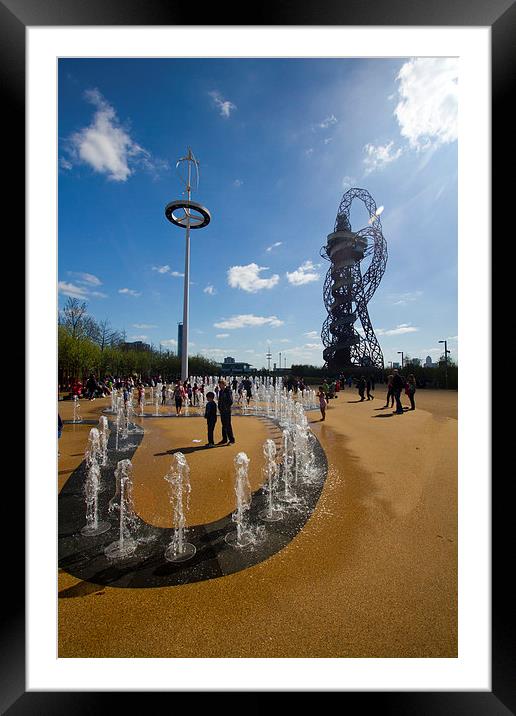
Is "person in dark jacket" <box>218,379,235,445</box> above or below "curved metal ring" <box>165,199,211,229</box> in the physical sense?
below

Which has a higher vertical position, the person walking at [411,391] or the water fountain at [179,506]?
the person walking at [411,391]

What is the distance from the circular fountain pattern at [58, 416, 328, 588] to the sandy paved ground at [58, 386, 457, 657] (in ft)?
0.34

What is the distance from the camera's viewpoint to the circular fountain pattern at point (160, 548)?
8.55ft

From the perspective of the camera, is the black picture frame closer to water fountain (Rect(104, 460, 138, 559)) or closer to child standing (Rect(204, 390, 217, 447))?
water fountain (Rect(104, 460, 138, 559))

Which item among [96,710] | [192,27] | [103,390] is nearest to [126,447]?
[96,710]

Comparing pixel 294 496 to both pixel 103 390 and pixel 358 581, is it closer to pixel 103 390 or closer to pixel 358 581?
pixel 358 581

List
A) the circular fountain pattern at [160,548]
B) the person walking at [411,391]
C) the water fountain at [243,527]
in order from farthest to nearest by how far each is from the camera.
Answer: the person walking at [411,391], the water fountain at [243,527], the circular fountain pattern at [160,548]

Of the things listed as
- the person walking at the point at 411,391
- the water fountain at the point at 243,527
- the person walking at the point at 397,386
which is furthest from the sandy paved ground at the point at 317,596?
the person walking at the point at 411,391

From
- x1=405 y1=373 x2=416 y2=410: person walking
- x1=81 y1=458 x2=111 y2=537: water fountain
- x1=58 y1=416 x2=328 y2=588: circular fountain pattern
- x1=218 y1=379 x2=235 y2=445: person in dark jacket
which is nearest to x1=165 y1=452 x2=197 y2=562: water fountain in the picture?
x1=58 y1=416 x2=328 y2=588: circular fountain pattern

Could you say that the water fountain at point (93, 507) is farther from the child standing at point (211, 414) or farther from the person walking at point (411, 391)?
the person walking at point (411, 391)

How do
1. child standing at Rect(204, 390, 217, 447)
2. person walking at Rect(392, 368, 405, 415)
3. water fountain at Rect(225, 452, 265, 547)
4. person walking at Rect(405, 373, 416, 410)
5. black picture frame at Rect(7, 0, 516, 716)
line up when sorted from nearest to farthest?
black picture frame at Rect(7, 0, 516, 716) < water fountain at Rect(225, 452, 265, 547) < child standing at Rect(204, 390, 217, 447) < person walking at Rect(392, 368, 405, 415) < person walking at Rect(405, 373, 416, 410)

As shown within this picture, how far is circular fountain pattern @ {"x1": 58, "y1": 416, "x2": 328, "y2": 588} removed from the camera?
103 inches

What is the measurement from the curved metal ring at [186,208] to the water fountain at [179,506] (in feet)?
71.3
